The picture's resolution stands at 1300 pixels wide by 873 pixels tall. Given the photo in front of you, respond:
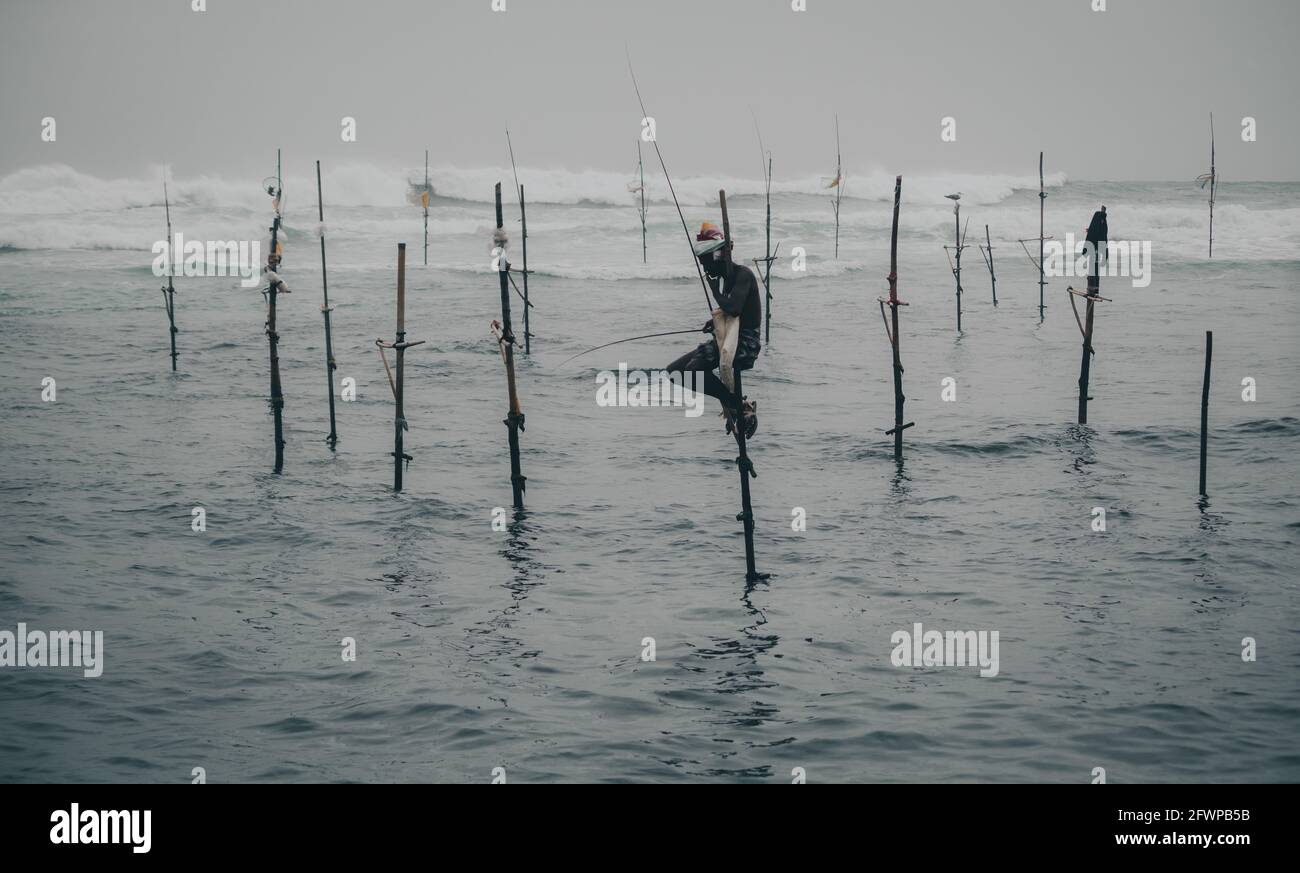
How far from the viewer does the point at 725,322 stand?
36.7 feet

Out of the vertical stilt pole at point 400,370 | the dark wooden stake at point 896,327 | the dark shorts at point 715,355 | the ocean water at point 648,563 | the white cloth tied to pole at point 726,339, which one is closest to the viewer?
the ocean water at point 648,563

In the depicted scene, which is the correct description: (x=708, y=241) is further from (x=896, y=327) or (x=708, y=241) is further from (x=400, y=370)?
(x=896, y=327)

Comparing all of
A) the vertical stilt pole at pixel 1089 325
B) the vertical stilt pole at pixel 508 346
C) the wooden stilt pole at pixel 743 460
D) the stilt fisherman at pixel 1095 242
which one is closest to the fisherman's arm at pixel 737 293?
the wooden stilt pole at pixel 743 460

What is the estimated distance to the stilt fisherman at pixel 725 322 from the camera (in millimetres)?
11062

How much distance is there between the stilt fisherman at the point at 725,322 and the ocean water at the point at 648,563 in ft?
8.55

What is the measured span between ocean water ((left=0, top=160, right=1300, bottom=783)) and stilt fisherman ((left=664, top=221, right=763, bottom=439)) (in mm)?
2606

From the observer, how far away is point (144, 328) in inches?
1366

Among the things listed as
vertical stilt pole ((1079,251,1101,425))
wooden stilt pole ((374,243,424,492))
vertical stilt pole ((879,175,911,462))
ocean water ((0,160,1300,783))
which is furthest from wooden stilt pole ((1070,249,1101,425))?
wooden stilt pole ((374,243,424,492))

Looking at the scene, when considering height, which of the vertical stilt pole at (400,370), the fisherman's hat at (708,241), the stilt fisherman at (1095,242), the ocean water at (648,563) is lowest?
the ocean water at (648,563)

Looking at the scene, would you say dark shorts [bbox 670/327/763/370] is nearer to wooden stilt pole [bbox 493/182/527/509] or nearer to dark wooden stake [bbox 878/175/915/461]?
wooden stilt pole [bbox 493/182/527/509]

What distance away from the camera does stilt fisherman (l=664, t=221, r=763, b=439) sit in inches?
436

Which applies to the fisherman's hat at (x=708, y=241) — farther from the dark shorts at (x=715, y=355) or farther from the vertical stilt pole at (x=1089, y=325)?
the vertical stilt pole at (x=1089, y=325)
